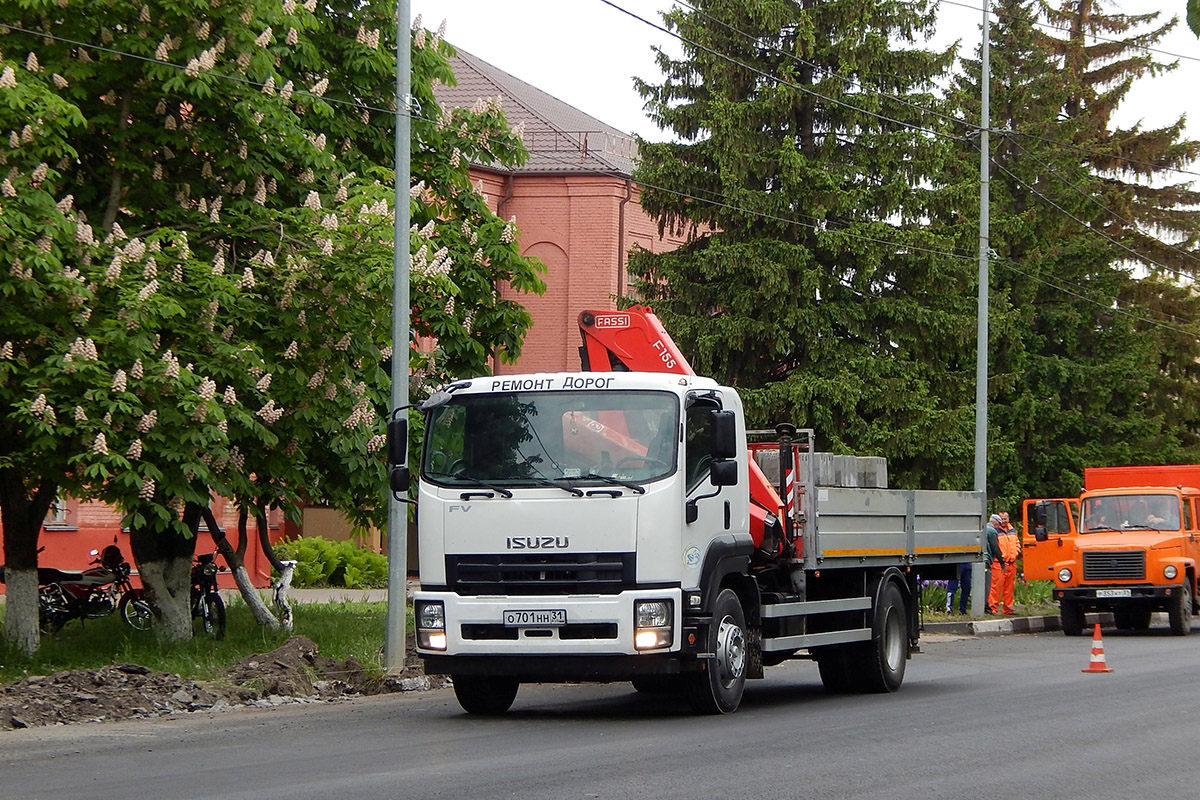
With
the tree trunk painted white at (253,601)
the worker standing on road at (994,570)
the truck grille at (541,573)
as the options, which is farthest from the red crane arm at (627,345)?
the worker standing on road at (994,570)

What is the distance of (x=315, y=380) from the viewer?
53.9 ft

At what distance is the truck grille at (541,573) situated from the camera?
1237 cm

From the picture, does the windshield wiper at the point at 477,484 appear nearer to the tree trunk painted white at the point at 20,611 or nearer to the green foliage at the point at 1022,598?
the tree trunk painted white at the point at 20,611

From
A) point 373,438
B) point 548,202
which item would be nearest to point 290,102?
point 373,438

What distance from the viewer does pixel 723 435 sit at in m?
12.5

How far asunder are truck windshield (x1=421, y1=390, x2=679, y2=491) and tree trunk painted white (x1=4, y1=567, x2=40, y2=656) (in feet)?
21.1

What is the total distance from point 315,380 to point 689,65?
63.3ft

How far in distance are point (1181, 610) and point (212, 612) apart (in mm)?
15404

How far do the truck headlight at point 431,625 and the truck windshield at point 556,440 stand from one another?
97 centimetres

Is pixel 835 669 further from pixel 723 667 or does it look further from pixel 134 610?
pixel 134 610

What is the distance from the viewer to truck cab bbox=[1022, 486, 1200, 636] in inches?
1034

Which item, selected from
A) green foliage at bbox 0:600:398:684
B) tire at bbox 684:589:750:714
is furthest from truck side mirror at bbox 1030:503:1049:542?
tire at bbox 684:589:750:714

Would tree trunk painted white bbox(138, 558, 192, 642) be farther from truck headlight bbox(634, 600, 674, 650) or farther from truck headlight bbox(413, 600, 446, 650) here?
truck headlight bbox(634, 600, 674, 650)

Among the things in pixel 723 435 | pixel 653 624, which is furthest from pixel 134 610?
pixel 723 435
